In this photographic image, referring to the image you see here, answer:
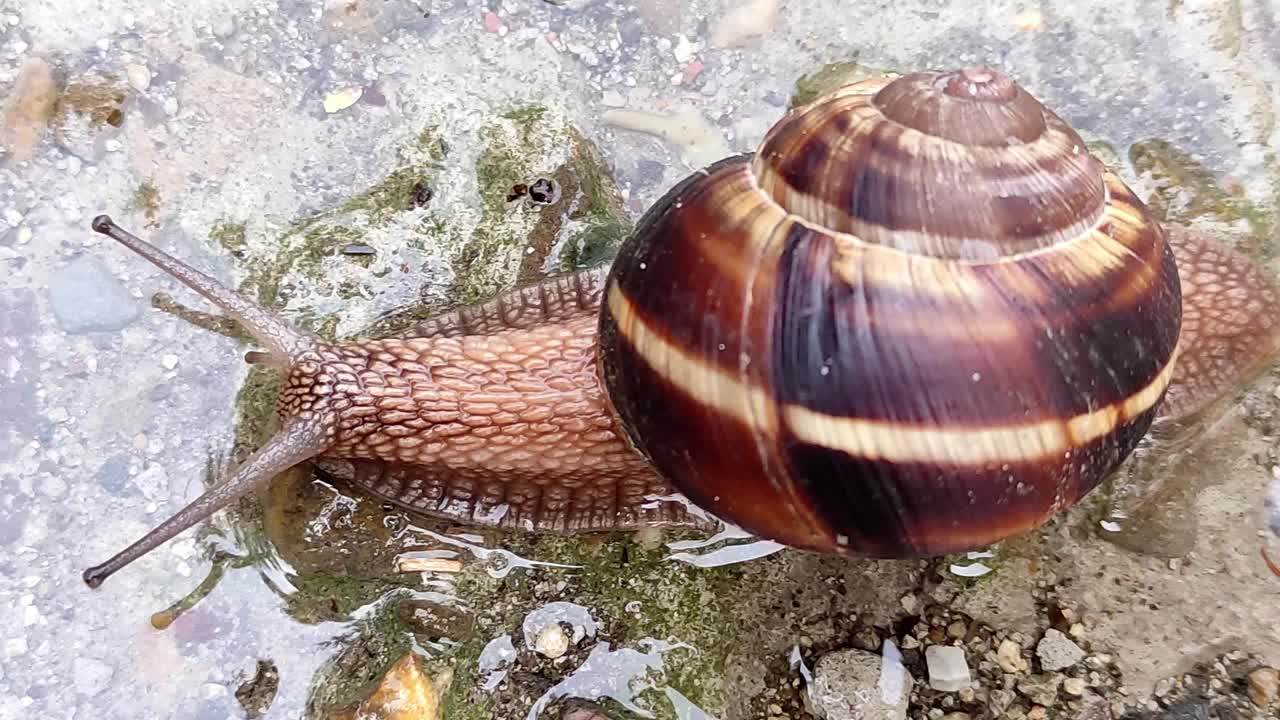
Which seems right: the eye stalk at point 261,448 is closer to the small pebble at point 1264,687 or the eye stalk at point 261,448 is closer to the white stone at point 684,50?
the white stone at point 684,50

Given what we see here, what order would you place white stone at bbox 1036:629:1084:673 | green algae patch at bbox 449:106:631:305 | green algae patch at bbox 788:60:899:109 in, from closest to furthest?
white stone at bbox 1036:629:1084:673
green algae patch at bbox 449:106:631:305
green algae patch at bbox 788:60:899:109

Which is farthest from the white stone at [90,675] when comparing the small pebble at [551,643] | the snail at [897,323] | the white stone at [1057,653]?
the white stone at [1057,653]

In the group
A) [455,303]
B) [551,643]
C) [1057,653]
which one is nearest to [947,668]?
[1057,653]

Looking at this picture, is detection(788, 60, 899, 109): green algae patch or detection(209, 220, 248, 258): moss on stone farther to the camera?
detection(788, 60, 899, 109): green algae patch

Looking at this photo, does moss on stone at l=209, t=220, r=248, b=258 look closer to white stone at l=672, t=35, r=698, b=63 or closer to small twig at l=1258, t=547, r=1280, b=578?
white stone at l=672, t=35, r=698, b=63

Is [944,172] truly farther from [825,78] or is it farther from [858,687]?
[858,687]

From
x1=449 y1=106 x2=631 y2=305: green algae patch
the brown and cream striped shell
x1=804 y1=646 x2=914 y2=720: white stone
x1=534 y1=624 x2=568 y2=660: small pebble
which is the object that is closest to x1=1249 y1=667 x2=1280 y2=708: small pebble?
x1=804 y1=646 x2=914 y2=720: white stone

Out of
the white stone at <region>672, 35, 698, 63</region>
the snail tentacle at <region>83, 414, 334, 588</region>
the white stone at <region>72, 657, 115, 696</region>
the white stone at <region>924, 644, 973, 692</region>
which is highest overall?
the white stone at <region>672, 35, 698, 63</region>
